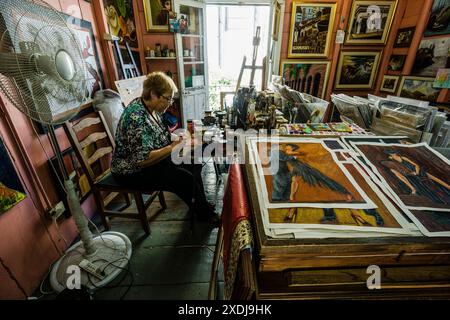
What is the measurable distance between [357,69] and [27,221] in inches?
175

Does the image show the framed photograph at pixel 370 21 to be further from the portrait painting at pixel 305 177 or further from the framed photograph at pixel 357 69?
the portrait painting at pixel 305 177

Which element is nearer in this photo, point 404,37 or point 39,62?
point 39,62

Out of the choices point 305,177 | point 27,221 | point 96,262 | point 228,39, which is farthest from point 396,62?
point 228,39

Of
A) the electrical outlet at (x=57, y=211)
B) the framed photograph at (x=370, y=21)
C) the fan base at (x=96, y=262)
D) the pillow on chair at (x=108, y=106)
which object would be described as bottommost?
the fan base at (x=96, y=262)

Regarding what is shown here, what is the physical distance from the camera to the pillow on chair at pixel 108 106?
2060mm

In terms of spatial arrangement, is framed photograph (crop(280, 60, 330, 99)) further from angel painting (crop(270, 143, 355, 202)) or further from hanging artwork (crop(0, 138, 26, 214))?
hanging artwork (crop(0, 138, 26, 214))

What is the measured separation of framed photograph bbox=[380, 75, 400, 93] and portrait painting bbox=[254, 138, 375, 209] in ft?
10.6

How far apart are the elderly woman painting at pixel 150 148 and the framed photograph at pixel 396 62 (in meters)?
3.41

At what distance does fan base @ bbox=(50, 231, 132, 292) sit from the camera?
1.40 metres

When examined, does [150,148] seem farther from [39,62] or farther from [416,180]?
[416,180]

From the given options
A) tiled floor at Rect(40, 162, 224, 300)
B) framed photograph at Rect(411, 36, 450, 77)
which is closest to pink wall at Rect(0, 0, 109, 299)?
tiled floor at Rect(40, 162, 224, 300)

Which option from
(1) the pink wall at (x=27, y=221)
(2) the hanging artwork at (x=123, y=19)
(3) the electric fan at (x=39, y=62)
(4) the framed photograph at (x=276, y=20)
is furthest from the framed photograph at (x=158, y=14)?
(3) the electric fan at (x=39, y=62)

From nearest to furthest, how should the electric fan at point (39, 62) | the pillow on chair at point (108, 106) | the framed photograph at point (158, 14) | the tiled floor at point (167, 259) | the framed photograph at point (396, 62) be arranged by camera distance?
the electric fan at point (39, 62) < the tiled floor at point (167, 259) < the pillow on chair at point (108, 106) < the framed photograph at point (396, 62) < the framed photograph at point (158, 14)

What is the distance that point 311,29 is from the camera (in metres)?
3.22
